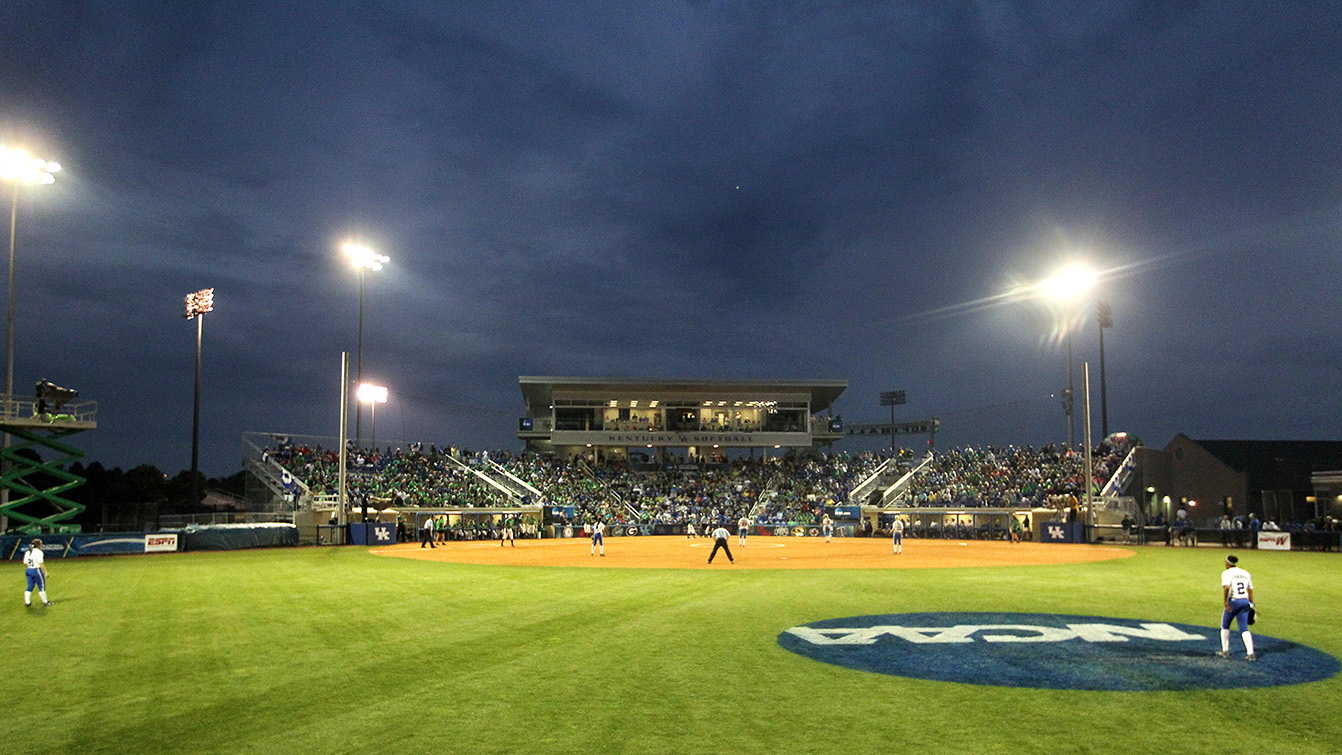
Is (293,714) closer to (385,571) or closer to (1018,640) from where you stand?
(1018,640)

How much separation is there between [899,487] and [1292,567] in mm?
35995

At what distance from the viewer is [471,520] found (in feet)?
189

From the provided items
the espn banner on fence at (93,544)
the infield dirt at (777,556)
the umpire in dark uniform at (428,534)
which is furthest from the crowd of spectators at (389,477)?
the espn banner on fence at (93,544)

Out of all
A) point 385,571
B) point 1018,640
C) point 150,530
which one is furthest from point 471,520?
point 1018,640

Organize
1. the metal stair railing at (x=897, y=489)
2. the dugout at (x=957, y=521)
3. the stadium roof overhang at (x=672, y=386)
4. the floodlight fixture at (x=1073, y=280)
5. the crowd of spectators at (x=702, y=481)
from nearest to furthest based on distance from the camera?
the floodlight fixture at (x=1073, y=280), the dugout at (x=957, y=521), the crowd of spectators at (x=702, y=481), the metal stair railing at (x=897, y=489), the stadium roof overhang at (x=672, y=386)

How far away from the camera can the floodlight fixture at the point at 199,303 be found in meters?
52.9

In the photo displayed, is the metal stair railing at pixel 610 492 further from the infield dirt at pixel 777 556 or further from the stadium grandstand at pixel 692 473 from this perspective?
the infield dirt at pixel 777 556

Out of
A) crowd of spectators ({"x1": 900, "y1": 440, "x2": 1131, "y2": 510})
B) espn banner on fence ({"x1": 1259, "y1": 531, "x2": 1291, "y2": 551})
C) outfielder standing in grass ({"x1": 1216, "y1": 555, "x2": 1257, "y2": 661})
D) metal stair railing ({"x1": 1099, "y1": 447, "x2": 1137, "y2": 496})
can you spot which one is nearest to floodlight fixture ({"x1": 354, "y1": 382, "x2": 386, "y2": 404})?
crowd of spectators ({"x1": 900, "y1": 440, "x2": 1131, "y2": 510})

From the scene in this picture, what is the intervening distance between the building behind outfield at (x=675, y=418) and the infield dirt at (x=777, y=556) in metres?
35.1

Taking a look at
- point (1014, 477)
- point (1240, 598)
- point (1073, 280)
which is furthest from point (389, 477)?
point (1240, 598)

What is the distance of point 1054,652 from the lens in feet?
42.0

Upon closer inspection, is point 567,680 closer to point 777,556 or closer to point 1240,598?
point 1240,598

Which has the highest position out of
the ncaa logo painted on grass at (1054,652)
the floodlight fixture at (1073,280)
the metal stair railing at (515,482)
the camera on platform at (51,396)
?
the floodlight fixture at (1073,280)

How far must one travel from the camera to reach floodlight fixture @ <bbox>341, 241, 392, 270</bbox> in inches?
1819
